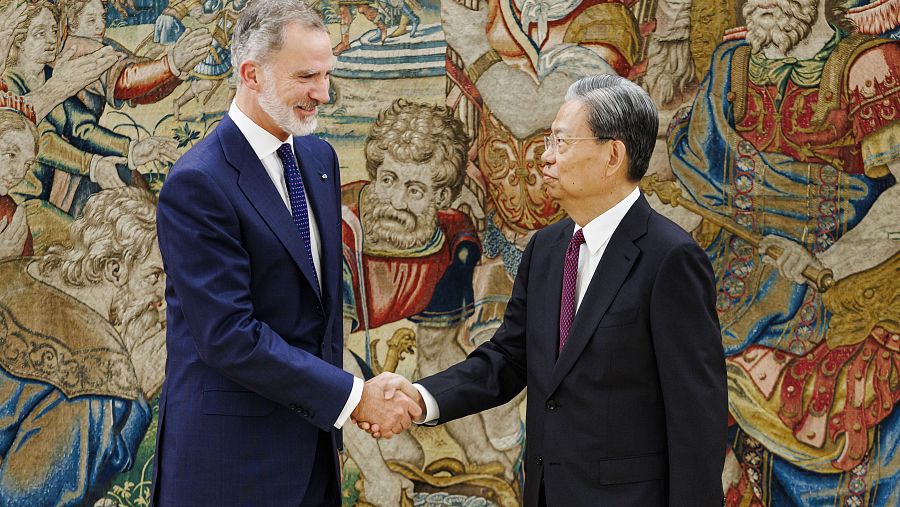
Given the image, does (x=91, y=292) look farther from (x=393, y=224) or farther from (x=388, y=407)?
(x=388, y=407)

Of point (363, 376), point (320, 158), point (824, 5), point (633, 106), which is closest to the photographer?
point (633, 106)

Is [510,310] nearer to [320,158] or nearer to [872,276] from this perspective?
[320,158]

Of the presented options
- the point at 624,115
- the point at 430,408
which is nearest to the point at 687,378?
the point at 624,115

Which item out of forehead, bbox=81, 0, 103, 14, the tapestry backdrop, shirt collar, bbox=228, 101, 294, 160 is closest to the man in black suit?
shirt collar, bbox=228, 101, 294, 160

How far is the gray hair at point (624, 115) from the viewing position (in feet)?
10.1

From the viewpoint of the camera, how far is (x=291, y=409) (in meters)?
3.07

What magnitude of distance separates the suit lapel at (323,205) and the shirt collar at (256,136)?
0.16m

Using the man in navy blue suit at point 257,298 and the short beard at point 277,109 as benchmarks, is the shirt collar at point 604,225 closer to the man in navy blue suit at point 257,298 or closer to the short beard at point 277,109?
the man in navy blue suit at point 257,298

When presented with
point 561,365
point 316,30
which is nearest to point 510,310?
point 561,365

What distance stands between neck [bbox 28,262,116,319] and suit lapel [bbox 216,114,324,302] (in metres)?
2.52

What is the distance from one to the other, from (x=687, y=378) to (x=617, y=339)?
238 millimetres

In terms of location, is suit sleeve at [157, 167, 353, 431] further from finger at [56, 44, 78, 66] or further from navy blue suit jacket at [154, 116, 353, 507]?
finger at [56, 44, 78, 66]

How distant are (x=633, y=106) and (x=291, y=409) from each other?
4.88ft

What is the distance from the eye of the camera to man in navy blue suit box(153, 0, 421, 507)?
2.97 metres
